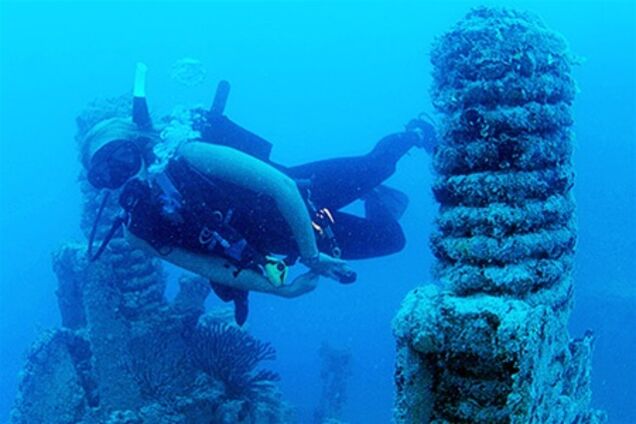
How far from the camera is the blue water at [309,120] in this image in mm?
23688

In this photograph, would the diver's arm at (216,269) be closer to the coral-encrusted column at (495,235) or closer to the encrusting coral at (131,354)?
the encrusting coral at (131,354)

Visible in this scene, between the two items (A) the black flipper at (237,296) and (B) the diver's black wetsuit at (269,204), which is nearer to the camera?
(B) the diver's black wetsuit at (269,204)

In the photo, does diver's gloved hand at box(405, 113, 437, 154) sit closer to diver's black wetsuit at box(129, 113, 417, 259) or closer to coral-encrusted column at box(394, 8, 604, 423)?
diver's black wetsuit at box(129, 113, 417, 259)

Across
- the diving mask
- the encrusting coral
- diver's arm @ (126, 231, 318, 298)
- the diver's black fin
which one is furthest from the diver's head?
the diver's black fin

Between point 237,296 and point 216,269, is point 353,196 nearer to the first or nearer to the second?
point 237,296

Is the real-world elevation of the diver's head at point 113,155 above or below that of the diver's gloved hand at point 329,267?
above

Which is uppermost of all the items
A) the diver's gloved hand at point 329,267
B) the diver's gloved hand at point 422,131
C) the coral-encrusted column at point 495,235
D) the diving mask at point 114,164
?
the diver's gloved hand at point 422,131

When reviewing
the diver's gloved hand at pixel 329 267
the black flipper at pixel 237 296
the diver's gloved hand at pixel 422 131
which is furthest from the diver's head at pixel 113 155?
the diver's gloved hand at pixel 422 131

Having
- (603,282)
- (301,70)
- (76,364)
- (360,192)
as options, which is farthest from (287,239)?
(301,70)

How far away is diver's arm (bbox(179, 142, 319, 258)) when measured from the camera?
462 cm

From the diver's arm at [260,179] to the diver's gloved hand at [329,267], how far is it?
0.12 metres

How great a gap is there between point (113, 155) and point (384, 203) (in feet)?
11.3

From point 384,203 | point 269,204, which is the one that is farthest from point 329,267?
point 384,203

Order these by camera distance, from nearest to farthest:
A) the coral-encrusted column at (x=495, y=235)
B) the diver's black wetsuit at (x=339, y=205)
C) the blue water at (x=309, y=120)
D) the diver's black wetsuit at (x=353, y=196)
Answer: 1. the coral-encrusted column at (x=495, y=235)
2. the diver's black wetsuit at (x=339, y=205)
3. the diver's black wetsuit at (x=353, y=196)
4. the blue water at (x=309, y=120)
